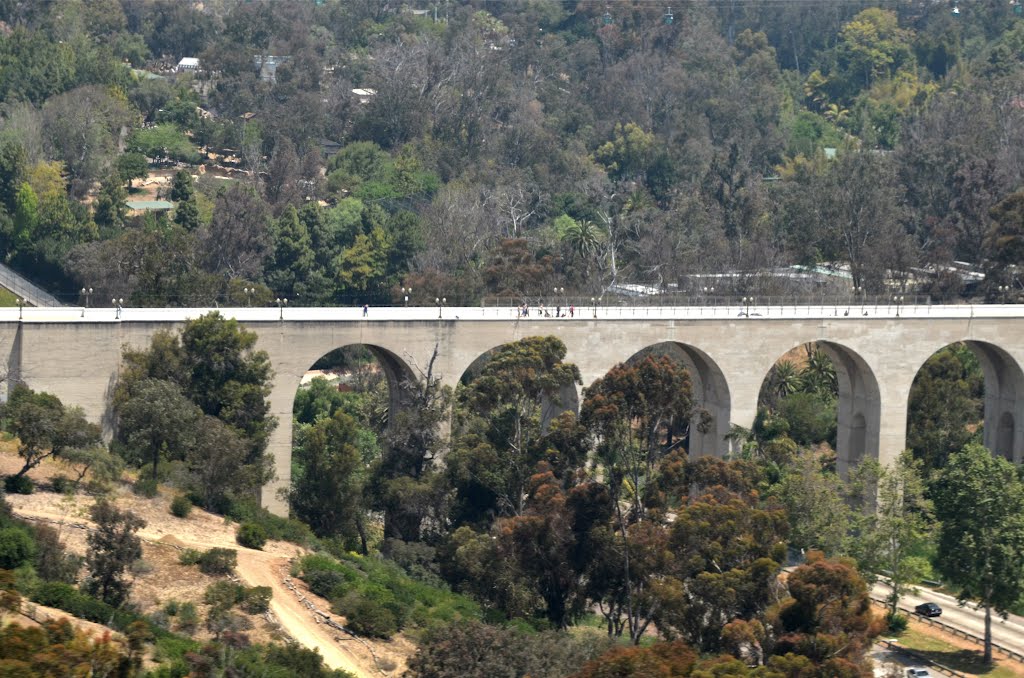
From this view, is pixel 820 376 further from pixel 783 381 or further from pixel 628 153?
pixel 628 153

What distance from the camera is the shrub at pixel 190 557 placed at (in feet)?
166

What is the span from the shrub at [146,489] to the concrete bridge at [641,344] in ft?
25.0

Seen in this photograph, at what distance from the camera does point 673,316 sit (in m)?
72.1

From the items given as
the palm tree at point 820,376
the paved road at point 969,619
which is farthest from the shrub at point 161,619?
the palm tree at point 820,376

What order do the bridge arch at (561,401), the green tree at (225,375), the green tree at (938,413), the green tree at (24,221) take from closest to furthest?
the green tree at (225,375)
the bridge arch at (561,401)
the green tree at (938,413)
the green tree at (24,221)

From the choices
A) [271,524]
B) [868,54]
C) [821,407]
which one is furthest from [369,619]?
[868,54]

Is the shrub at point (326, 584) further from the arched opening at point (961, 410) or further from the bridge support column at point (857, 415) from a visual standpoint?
the arched opening at point (961, 410)

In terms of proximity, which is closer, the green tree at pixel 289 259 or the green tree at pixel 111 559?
the green tree at pixel 111 559

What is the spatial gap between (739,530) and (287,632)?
13.2 meters

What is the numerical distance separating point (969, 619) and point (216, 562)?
25630mm

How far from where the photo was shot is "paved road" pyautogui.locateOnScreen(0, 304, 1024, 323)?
65688 millimetres

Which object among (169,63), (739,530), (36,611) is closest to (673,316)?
(739,530)

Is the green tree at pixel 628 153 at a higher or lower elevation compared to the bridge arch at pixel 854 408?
higher

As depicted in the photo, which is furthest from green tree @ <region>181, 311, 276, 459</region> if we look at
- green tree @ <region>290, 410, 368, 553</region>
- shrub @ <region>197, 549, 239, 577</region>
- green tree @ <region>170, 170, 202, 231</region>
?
green tree @ <region>170, 170, 202, 231</region>
